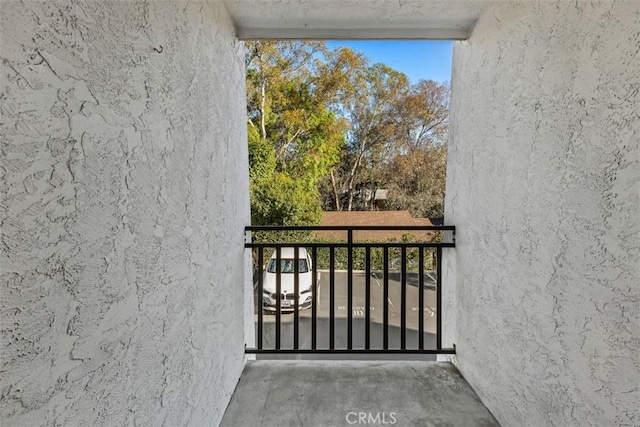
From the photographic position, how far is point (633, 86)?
1.07m

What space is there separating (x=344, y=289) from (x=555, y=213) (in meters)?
4.44

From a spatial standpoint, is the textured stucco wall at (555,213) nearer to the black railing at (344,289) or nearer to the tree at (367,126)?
the black railing at (344,289)

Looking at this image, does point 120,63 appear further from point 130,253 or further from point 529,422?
point 529,422

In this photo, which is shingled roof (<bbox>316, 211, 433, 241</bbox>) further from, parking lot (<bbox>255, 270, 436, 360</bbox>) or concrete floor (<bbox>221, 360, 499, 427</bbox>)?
concrete floor (<bbox>221, 360, 499, 427</bbox>)

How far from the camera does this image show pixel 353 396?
2.22 meters

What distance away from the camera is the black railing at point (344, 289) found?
2738mm

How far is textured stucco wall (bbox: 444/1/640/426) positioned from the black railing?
569mm

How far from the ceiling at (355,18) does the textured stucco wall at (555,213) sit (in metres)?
0.20

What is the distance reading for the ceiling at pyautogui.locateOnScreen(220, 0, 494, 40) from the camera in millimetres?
2029

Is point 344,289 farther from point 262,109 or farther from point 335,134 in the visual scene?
point 262,109

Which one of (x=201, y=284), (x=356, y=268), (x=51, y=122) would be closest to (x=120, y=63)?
(x=51, y=122)

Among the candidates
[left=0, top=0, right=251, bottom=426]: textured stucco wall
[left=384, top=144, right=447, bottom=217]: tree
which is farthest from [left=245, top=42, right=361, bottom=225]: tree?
[left=0, top=0, right=251, bottom=426]: textured stucco wall

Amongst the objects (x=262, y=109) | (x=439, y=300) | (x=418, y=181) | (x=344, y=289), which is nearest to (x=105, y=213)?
(x=439, y=300)

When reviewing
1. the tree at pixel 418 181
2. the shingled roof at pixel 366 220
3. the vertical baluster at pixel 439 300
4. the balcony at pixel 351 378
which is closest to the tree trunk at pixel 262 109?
the shingled roof at pixel 366 220
